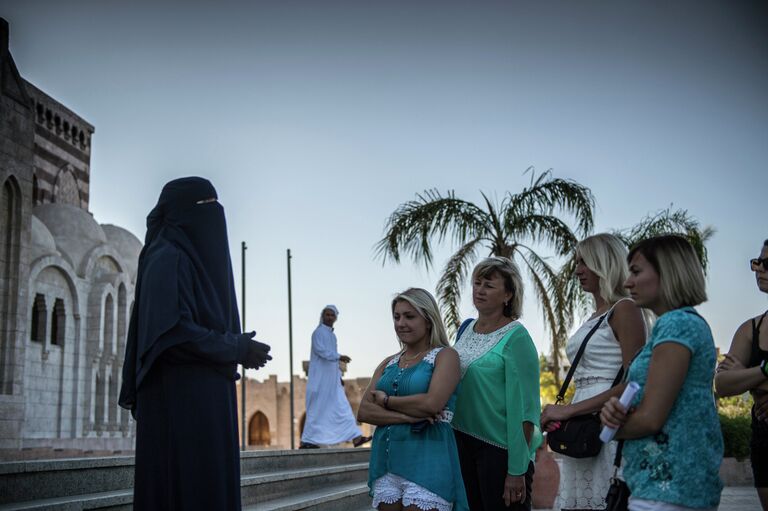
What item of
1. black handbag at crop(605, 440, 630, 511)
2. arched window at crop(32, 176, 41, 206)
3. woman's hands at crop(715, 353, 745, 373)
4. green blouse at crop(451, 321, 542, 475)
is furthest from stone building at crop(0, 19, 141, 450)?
black handbag at crop(605, 440, 630, 511)

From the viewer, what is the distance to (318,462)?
9.40 m

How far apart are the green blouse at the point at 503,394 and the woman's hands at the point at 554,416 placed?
13.6 inches

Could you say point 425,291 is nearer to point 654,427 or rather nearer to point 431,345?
point 431,345

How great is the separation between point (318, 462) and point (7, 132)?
9.65 metres

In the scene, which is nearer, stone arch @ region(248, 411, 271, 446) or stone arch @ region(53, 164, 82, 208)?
stone arch @ region(53, 164, 82, 208)

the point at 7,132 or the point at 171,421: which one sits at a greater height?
the point at 7,132

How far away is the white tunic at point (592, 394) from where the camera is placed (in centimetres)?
327

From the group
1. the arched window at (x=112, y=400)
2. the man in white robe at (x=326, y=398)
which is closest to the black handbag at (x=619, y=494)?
the man in white robe at (x=326, y=398)

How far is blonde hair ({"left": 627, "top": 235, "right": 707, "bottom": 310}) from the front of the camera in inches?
101

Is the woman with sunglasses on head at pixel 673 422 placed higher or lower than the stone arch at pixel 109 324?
lower

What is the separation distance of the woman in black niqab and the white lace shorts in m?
0.68

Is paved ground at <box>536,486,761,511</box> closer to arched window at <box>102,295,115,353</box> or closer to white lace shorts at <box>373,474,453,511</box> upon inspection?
white lace shorts at <box>373,474,453,511</box>

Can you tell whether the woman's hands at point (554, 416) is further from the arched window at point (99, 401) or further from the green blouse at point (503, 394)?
the arched window at point (99, 401)

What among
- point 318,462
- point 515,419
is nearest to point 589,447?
point 515,419
